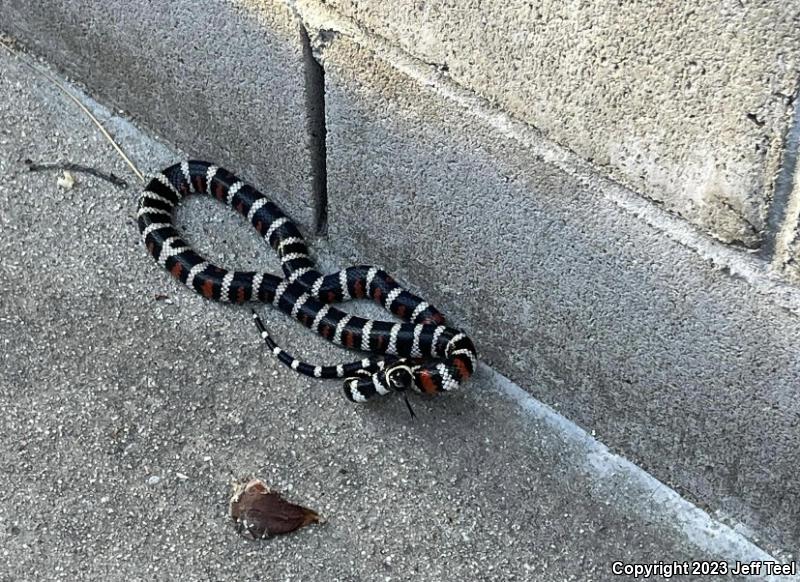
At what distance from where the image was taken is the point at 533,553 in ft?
11.8

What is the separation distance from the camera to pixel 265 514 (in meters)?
3.63

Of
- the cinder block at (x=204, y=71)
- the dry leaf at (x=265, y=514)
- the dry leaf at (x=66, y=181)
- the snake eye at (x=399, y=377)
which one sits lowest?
the dry leaf at (x=265, y=514)

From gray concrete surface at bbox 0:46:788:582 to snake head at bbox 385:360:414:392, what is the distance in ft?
0.39

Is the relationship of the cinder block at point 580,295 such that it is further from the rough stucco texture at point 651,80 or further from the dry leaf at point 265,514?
the dry leaf at point 265,514

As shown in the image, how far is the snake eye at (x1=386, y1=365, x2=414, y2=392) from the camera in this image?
3.90 m

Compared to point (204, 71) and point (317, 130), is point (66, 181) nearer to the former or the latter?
point (204, 71)

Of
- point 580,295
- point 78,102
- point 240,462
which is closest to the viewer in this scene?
point 580,295

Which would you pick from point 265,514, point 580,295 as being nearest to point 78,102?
point 265,514

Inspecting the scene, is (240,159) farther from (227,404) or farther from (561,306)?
(561,306)

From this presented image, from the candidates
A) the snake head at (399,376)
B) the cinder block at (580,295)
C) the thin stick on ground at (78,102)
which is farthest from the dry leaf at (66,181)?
the snake head at (399,376)

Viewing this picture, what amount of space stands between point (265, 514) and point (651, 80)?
1877 millimetres

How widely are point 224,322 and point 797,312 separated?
7.32 ft

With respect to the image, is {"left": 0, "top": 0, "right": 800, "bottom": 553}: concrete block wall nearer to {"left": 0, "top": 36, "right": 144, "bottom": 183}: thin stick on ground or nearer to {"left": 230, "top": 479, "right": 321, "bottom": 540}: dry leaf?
{"left": 0, "top": 36, "right": 144, "bottom": 183}: thin stick on ground

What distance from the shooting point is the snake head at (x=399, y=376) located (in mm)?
3904
